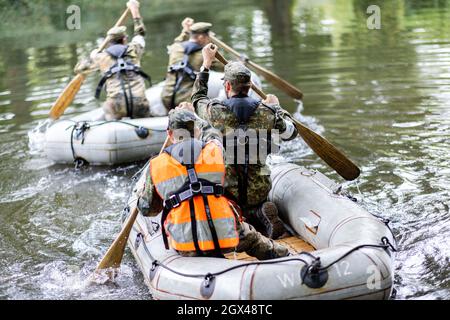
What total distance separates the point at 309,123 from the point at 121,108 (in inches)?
86.9

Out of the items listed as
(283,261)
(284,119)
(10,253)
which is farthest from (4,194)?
(283,261)

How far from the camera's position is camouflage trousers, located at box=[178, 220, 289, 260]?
4675 mm

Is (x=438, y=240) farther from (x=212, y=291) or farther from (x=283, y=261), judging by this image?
(x=212, y=291)

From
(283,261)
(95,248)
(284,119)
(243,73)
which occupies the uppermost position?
(243,73)

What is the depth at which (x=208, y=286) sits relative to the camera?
4.09 meters

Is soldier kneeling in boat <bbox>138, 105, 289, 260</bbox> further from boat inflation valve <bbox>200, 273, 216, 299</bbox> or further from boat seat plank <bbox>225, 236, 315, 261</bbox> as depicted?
boat seat plank <bbox>225, 236, 315, 261</bbox>

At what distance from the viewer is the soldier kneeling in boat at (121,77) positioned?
7.74m

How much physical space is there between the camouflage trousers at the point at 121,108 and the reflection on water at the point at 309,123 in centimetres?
62

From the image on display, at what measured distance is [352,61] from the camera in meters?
11.0

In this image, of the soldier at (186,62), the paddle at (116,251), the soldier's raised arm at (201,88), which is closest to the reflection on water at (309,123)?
the paddle at (116,251)

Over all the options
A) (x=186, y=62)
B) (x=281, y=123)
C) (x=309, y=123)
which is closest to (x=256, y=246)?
(x=281, y=123)

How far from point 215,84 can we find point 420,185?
300cm

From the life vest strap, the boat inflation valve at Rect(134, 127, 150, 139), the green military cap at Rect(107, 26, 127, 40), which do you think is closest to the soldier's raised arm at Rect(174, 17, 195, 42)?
the green military cap at Rect(107, 26, 127, 40)

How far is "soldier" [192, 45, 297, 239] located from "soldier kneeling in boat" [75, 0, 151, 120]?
8.44 ft
